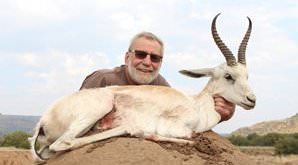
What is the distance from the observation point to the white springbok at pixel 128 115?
22.6 ft

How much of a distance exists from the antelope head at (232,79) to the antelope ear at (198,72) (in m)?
0.06

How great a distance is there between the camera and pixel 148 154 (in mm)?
6418

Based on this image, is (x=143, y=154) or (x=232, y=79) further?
(x=232, y=79)

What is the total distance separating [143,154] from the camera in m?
6.42

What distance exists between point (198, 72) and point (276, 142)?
38.6 meters

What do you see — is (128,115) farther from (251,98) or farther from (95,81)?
(95,81)

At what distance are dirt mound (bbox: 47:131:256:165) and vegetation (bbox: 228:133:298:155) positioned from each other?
1364 inches

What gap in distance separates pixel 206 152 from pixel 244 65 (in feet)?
5.42

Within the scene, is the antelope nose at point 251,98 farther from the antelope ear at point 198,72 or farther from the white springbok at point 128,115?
the antelope ear at point 198,72

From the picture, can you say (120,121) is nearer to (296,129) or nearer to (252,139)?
(252,139)

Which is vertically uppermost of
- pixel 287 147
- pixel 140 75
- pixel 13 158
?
pixel 140 75

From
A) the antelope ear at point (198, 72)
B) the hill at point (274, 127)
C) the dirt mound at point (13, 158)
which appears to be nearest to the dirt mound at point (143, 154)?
the antelope ear at point (198, 72)

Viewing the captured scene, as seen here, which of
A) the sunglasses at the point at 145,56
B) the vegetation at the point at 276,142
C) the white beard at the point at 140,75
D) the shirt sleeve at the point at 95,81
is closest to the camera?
the sunglasses at the point at 145,56

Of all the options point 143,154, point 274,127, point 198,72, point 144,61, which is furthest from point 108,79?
point 274,127
